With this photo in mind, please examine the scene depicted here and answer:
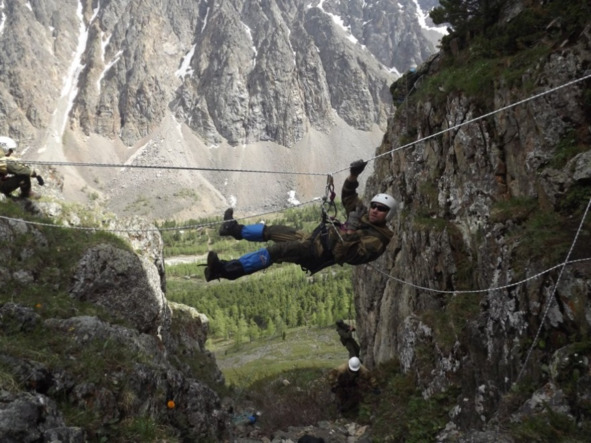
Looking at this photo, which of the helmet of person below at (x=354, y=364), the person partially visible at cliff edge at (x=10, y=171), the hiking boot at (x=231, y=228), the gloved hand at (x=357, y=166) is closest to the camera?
the gloved hand at (x=357, y=166)

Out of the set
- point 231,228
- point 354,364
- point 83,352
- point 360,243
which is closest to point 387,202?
point 360,243

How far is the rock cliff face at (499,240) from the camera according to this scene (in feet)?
21.6

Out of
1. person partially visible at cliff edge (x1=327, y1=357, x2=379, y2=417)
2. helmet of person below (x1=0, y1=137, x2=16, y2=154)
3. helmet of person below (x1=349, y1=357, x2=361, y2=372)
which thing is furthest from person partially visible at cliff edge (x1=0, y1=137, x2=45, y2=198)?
person partially visible at cliff edge (x1=327, y1=357, x2=379, y2=417)

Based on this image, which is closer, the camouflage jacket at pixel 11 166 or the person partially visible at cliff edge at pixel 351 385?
the camouflage jacket at pixel 11 166

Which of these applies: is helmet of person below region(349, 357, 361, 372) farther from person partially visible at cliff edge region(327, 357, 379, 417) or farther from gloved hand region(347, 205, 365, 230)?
gloved hand region(347, 205, 365, 230)

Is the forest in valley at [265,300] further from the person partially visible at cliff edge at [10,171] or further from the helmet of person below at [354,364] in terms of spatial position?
the person partially visible at cliff edge at [10,171]

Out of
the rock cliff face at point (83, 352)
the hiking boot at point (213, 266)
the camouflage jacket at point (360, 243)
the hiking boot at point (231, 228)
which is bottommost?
the rock cliff face at point (83, 352)

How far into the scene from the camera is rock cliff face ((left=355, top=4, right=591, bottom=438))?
21.6 feet

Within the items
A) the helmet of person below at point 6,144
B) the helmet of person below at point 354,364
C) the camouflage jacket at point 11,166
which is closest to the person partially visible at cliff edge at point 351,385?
the helmet of person below at point 354,364

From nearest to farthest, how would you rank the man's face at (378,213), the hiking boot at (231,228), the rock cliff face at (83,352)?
the rock cliff face at (83,352) → the hiking boot at (231,228) → the man's face at (378,213)

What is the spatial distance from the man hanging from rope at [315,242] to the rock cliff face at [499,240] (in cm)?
169

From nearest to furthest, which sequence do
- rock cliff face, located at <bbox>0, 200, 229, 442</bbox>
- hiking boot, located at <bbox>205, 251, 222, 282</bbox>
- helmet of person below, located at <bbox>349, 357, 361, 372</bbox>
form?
rock cliff face, located at <bbox>0, 200, 229, 442</bbox>
hiking boot, located at <bbox>205, 251, 222, 282</bbox>
helmet of person below, located at <bbox>349, 357, 361, 372</bbox>

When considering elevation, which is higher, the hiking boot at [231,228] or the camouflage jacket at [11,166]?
the camouflage jacket at [11,166]

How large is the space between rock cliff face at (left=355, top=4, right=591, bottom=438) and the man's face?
5.87 feet
